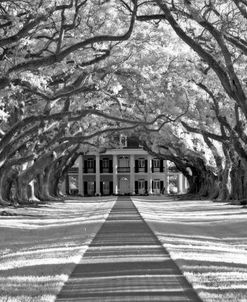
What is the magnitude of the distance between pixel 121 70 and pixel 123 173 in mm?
81409

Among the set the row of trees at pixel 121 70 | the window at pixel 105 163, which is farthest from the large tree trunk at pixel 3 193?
the window at pixel 105 163

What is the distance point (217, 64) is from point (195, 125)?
83.2 ft

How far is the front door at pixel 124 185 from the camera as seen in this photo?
111m

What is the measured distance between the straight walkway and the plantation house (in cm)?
9122

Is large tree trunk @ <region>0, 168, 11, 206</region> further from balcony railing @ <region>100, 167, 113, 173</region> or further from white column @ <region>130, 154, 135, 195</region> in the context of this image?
balcony railing @ <region>100, 167, 113, 173</region>

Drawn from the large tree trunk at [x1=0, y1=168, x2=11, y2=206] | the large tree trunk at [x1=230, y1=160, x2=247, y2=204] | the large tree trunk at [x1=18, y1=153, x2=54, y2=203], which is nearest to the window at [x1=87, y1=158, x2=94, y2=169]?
the large tree trunk at [x1=18, y1=153, x2=54, y2=203]

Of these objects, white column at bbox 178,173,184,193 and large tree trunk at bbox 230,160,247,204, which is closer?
large tree trunk at bbox 230,160,247,204

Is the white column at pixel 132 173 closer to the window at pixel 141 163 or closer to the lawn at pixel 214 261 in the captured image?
the window at pixel 141 163

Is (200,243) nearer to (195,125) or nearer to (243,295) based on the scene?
(243,295)

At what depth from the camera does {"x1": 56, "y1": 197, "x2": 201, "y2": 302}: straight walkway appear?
984 cm

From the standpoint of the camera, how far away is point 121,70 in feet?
96.5

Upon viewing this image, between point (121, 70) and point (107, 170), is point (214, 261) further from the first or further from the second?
point (107, 170)

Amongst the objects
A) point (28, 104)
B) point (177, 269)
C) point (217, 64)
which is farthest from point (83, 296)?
point (28, 104)

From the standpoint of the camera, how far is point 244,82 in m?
28.2
